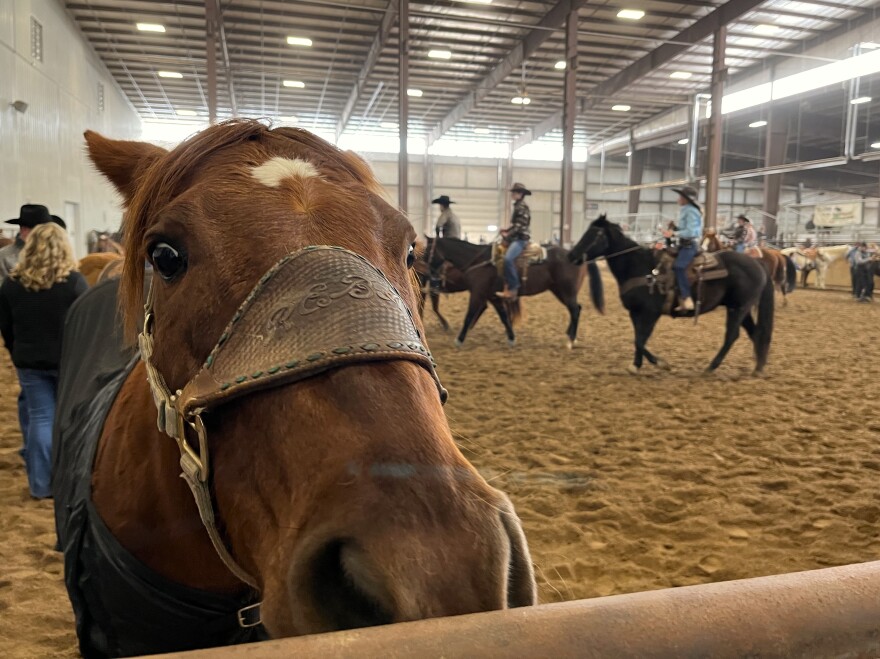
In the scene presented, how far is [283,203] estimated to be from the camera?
1076 millimetres

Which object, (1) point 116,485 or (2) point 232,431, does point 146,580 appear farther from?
(2) point 232,431

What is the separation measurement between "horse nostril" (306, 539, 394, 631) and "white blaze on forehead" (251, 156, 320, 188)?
2.26ft

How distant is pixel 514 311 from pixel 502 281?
20.0 inches

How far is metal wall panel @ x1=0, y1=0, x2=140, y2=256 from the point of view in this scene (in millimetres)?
12031

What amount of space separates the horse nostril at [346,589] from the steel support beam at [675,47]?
18879 mm

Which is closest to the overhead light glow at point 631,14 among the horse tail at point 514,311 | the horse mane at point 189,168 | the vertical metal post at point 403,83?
the vertical metal post at point 403,83

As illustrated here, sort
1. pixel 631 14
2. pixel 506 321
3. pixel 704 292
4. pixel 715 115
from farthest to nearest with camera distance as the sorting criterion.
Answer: pixel 631 14
pixel 715 115
pixel 506 321
pixel 704 292

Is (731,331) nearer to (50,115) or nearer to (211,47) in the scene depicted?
(211,47)

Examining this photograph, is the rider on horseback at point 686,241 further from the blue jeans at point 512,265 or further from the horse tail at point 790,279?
the horse tail at point 790,279

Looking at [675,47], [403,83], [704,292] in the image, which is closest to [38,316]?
[704,292]

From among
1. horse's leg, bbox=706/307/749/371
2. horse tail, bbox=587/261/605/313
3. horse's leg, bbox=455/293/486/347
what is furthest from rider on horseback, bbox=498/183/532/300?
horse's leg, bbox=706/307/749/371

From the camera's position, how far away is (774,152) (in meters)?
25.1

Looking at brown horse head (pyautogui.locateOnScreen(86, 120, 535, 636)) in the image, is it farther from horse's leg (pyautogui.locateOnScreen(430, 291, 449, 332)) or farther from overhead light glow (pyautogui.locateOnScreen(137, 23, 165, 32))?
overhead light glow (pyautogui.locateOnScreen(137, 23, 165, 32))

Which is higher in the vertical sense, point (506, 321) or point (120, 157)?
point (120, 157)
